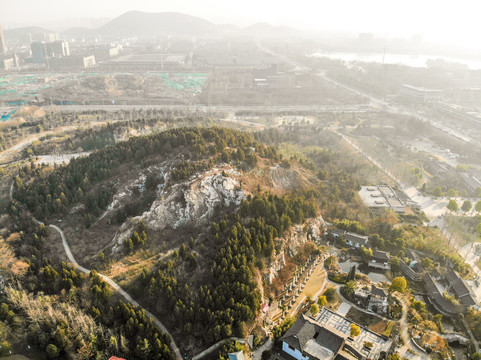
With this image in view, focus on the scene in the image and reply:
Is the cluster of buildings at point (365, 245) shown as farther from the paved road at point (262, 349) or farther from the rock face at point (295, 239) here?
the paved road at point (262, 349)

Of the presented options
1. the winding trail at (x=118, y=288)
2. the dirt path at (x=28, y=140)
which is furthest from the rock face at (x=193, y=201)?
the dirt path at (x=28, y=140)

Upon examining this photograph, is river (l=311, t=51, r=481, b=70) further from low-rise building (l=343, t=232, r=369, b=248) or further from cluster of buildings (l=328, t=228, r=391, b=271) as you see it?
low-rise building (l=343, t=232, r=369, b=248)

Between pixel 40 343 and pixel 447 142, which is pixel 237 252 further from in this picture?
pixel 447 142

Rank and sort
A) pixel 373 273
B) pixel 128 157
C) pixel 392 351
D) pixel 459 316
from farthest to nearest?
pixel 128 157 → pixel 373 273 → pixel 459 316 → pixel 392 351

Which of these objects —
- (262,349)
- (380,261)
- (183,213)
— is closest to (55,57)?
(183,213)

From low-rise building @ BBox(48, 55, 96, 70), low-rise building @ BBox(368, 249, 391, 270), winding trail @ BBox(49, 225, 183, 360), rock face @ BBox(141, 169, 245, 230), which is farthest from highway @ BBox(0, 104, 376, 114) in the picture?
low-rise building @ BBox(368, 249, 391, 270)

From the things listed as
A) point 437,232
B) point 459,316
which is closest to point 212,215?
point 459,316

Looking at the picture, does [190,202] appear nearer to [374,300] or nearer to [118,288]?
[118,288]
